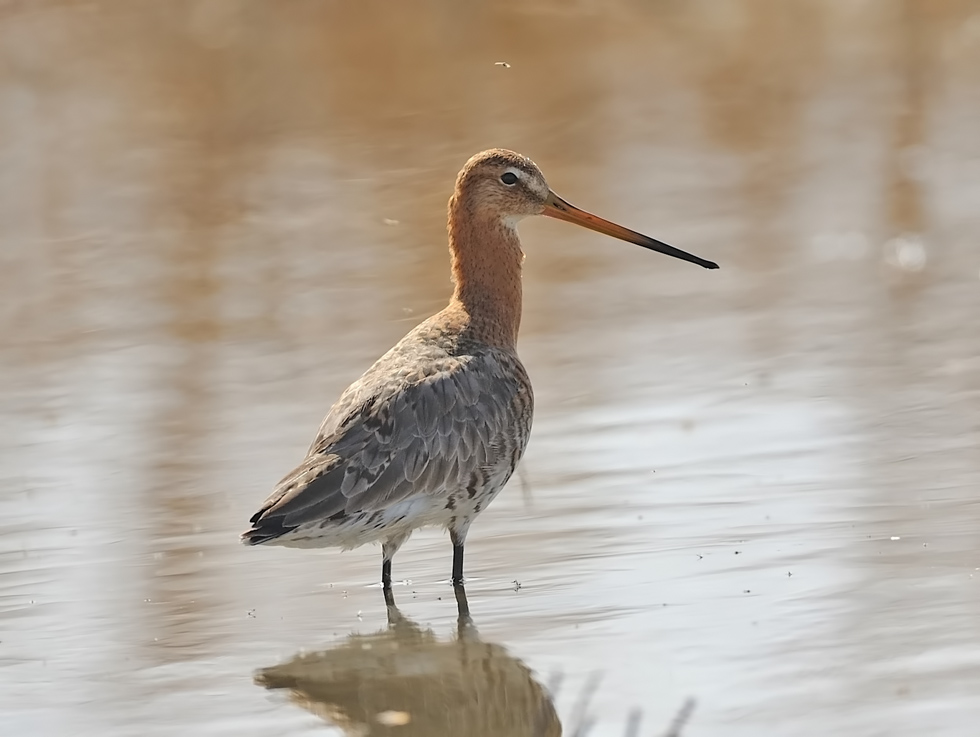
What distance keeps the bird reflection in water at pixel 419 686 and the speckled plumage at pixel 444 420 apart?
406 mm

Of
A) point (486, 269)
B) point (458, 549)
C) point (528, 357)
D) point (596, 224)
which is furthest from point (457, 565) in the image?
point (528, 357)

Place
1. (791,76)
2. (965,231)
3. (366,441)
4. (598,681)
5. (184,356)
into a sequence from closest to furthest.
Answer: (598,681), (366,441), (184,356), (965,231), (791,76)

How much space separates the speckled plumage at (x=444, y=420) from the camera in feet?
19.8

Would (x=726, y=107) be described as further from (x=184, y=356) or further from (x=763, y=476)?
(x=763, y=476)

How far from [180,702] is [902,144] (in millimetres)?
8454

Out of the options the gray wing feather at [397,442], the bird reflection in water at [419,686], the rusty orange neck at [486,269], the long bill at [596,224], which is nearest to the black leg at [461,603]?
the bird reflection in water at [419,686]

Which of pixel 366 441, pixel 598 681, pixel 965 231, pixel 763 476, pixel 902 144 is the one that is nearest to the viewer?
pixel 598 681

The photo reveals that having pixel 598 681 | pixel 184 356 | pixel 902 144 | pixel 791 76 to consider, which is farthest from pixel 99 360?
pixel 791 76

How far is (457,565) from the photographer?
6.37 metres

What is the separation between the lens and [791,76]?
14531 mm

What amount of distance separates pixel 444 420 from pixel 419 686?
1.17 meters

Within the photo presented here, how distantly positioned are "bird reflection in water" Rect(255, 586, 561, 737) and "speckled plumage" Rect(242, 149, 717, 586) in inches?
16.0

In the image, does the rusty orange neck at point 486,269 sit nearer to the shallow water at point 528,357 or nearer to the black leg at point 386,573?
the shallow water at point 528,357

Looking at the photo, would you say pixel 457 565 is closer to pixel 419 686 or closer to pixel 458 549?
pixel 458 549
